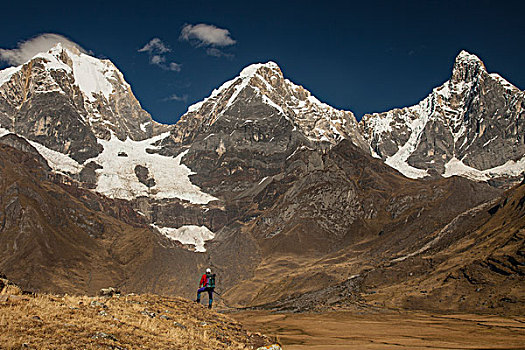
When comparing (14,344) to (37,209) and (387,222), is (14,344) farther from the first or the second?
(387,222)

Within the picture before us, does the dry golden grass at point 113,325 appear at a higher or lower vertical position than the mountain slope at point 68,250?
lower

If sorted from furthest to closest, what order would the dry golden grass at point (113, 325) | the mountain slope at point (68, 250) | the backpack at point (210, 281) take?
the mountain slope at point (68, 250) < the backpack at point (210, 281) < the dry golden grass at point (113, 325)

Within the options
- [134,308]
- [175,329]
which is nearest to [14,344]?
[175,329]

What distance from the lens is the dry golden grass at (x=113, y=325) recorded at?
17.8m

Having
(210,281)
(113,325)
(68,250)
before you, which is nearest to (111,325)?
(113,325)

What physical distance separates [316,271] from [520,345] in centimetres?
11388

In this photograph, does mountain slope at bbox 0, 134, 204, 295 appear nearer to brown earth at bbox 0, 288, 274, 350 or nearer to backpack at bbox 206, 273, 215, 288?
backpack at bbox 206, 273, 215, 288

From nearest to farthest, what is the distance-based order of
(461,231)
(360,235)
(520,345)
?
(520,345), (461,231), (360,235)

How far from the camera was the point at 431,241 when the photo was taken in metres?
140

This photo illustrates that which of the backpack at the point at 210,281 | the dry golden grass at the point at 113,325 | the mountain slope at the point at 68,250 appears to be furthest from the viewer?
the mountain slope at the point at 68,250

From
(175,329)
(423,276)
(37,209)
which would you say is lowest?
(175,329)

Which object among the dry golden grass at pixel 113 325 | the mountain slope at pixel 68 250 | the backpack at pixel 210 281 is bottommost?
the dry golden grass at pixel 113 325

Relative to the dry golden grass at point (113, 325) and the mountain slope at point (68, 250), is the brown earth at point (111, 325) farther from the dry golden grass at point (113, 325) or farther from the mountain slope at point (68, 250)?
the mountain slope at point (68, 250)

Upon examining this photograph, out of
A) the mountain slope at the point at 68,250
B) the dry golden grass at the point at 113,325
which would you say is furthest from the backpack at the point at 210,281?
the mountain slope at the point at 68,250
